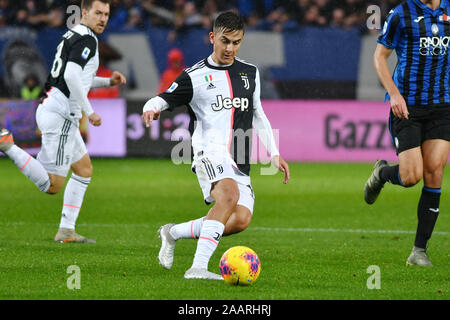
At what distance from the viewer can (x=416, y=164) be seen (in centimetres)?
717

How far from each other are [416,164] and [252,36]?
13374 millimetres

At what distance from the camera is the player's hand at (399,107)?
23.0 ft

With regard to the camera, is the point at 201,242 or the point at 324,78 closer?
the point at 201,242

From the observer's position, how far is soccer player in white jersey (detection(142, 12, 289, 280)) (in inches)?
259

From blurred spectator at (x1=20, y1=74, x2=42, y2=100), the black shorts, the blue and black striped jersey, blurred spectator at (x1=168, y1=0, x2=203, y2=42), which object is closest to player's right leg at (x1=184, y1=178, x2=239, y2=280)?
the black shorts

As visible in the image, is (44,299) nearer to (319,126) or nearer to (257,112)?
(257,112)

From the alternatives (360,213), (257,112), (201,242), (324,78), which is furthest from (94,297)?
(324,78)

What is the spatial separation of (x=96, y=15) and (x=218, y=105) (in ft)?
7.65

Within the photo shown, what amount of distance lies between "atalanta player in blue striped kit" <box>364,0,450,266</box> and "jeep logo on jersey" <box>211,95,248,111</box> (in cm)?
119

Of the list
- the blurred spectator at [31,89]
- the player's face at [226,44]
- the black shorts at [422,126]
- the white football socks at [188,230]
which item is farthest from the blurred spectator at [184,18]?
the white football socks at [188,230]

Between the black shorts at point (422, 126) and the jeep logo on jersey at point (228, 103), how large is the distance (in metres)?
1.36

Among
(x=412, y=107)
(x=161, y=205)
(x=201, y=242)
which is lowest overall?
(x=161, y=205)

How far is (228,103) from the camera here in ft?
22.2

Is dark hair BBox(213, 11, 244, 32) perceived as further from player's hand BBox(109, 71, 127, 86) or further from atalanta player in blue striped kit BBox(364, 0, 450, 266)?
player's hand BBox(109, 71, 127, 86)
